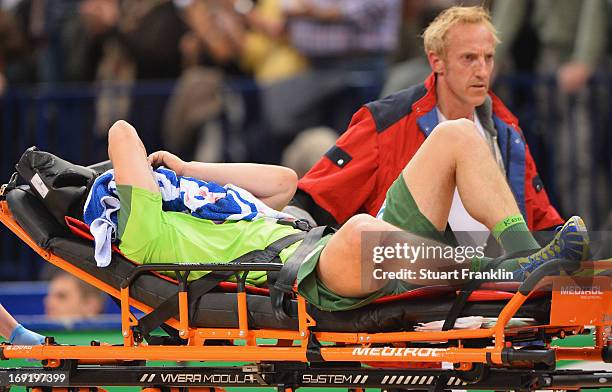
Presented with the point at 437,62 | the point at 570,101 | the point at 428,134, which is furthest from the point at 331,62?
the point at 428,134

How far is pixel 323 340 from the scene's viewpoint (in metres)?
4.73

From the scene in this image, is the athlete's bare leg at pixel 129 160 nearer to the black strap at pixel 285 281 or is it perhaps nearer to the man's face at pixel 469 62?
the black strap at pixel 285 281

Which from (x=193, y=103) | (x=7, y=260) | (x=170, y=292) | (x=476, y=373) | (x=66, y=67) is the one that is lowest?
(x=476, y=373)

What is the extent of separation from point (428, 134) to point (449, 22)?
0.60 m

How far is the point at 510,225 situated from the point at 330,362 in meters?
0.91

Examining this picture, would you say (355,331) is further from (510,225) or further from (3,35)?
(3,35)

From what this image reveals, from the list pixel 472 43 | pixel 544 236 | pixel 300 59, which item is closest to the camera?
pixel 544 236

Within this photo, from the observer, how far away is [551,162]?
8.51m

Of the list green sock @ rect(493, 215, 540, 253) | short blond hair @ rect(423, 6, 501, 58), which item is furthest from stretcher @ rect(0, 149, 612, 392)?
short blond hair @ rect(423, 6, 501, 58)

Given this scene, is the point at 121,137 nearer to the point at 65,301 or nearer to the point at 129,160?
the point at 129,160

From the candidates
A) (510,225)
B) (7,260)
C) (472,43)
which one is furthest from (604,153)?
(7,260)

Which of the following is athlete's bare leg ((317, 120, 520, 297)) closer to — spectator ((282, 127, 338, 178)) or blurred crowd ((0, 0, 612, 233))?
blurred crowd ((0, 0, 612, 233))

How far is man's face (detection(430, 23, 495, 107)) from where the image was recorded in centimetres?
626

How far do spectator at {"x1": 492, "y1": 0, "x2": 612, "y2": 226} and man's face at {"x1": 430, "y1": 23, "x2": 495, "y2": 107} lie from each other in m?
1.95
